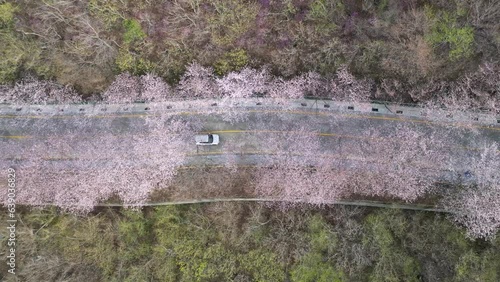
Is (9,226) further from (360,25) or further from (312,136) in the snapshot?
(360,25)

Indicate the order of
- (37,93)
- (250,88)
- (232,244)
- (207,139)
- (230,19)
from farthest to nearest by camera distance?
(37,93) < (250,88) < (232,244) < (230,19) < (207,139)

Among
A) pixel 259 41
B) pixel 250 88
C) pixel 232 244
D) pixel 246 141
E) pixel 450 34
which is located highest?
pixel 450 34

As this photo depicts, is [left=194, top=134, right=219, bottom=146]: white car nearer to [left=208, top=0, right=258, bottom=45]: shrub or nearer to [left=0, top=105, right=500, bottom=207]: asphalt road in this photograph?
[left=0, top=105, right=500, bottom=207]: asphalt road

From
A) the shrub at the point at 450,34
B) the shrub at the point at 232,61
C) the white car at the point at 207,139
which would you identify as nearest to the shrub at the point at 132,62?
the shrub at the point at 232,61

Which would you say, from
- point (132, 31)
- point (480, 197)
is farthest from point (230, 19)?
point (480, 197)

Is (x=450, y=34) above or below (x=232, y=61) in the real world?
above

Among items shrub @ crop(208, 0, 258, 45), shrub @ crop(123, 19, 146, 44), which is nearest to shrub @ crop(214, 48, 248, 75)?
shrub @ crop(208, 0, 258, 45)

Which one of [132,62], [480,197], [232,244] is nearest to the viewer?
[480,197]

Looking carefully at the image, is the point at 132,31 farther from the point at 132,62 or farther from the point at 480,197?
the point at 480,197
